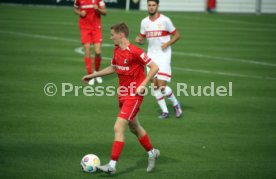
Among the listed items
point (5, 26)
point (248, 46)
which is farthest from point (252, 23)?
point (5, 26)

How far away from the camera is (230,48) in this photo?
1065 inches

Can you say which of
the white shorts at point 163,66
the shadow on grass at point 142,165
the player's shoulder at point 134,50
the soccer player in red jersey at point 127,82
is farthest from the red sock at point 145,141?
the white shorts at point 163,66

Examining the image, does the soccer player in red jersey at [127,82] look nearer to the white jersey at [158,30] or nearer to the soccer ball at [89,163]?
the soccer ball at [89,163]

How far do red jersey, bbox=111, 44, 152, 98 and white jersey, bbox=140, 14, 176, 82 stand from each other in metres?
4.28

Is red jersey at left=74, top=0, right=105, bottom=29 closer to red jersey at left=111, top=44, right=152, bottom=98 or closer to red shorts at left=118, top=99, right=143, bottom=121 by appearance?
red jersey at left=111, top=44, right=152, bottom=98

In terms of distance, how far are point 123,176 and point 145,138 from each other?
0.77 m

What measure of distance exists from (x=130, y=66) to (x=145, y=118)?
4.40 meters

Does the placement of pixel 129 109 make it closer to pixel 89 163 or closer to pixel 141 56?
pixel 141 56

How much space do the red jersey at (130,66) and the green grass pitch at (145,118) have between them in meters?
1.39

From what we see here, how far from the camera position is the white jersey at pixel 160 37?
1429 cm

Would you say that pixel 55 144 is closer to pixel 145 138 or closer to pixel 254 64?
pixel 145 138

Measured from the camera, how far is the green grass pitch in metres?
10.4

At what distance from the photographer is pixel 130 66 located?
9.95m

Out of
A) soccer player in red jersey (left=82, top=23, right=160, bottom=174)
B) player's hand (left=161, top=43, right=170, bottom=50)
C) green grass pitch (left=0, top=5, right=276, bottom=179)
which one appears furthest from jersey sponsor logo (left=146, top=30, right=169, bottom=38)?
soccer player in red jersey (left=82, top=23, right=160, bottom=174)
